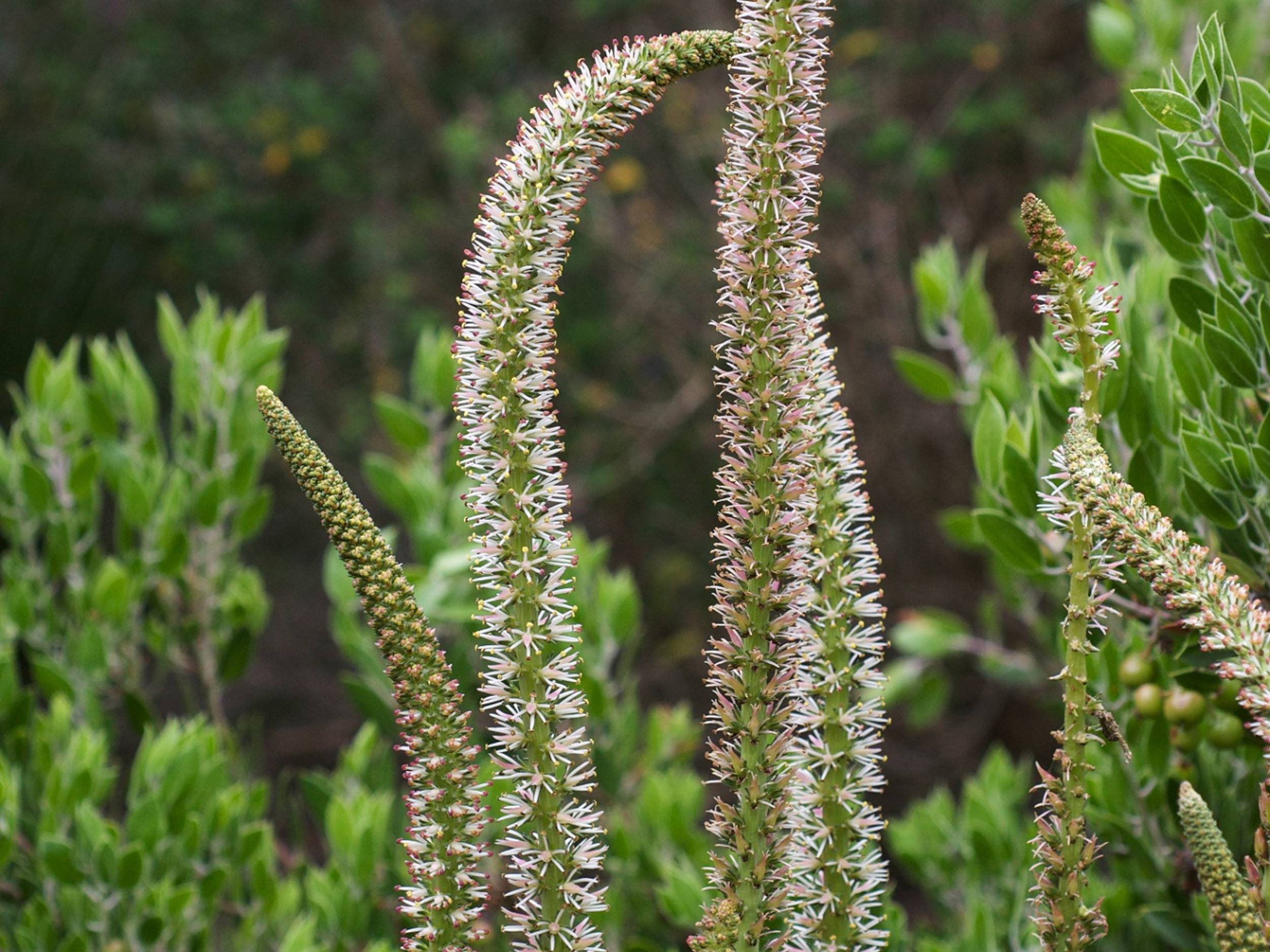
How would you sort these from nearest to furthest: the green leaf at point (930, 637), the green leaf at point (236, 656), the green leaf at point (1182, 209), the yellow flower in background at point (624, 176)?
the green leaf at point (1182, 209)
the green leaf at point (236, 656)
the green leaf at point (930, 637)
the yellow flower in background at point (624, 176)

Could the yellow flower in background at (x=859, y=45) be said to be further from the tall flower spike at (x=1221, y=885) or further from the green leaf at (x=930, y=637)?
the tall flower spike at (x=1221, y=885)

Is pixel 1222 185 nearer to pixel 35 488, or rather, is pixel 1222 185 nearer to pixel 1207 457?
pixel 1207 457

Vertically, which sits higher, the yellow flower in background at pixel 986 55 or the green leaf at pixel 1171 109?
the yellow flower in background at pixel 986 55

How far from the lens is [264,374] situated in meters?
2.71

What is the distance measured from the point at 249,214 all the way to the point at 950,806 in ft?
22.7

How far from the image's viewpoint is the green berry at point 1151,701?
5.62ft

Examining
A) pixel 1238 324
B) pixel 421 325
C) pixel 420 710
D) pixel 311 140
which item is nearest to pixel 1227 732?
pixel 1238 324

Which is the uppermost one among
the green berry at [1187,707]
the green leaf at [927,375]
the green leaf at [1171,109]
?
the green leaf at [927,375]

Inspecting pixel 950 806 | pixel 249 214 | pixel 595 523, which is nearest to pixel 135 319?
pixel 249 214

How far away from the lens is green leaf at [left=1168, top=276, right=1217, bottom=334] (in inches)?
64.4

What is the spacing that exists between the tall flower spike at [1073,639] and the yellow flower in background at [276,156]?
7514 mm

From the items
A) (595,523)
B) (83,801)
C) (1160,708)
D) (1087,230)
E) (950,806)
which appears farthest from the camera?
(595,523)

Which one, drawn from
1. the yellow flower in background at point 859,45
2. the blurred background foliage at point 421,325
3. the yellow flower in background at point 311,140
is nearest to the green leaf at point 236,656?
the blurred background foliage at point 421,325

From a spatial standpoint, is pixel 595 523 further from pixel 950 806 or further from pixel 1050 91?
pixel 950 806
